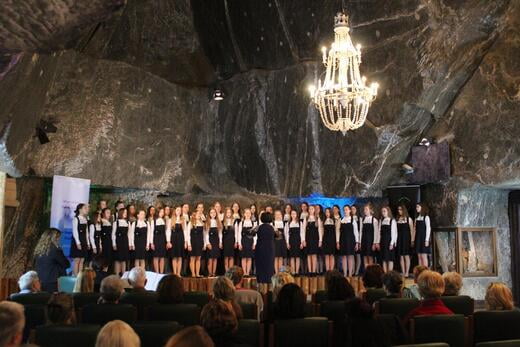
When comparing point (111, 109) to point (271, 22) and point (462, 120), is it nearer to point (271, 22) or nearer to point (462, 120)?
point (271, 22)

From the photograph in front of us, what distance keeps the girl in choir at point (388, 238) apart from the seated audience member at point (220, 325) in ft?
36.3

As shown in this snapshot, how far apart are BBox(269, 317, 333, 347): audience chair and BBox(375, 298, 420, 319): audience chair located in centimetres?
121

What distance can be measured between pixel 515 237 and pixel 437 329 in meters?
10.6

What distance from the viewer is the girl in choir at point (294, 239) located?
1403 centimetres

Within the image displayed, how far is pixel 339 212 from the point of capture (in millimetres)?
14328

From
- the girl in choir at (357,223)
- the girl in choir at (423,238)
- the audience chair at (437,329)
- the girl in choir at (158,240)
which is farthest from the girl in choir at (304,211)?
the audience chair at (437,329)

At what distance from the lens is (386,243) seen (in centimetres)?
1388

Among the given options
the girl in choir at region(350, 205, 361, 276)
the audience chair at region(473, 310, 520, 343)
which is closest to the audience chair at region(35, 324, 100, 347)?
the audience chair at region(473, 310, 520, 343)

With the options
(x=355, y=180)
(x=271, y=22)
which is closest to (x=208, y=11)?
(x=271, y=22)

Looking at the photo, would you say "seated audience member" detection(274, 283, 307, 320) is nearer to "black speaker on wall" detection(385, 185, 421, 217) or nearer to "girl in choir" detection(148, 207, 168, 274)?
"girl in choir" detection(148, 207, 168, 274)

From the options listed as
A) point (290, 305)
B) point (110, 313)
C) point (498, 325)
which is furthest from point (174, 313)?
point (498, 325)

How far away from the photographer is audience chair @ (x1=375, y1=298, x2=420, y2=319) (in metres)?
5.14

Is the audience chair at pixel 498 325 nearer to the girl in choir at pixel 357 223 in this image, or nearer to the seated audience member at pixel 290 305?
the seated audience member at pixel 290 305

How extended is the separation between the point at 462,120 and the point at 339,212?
3379 millimetres
